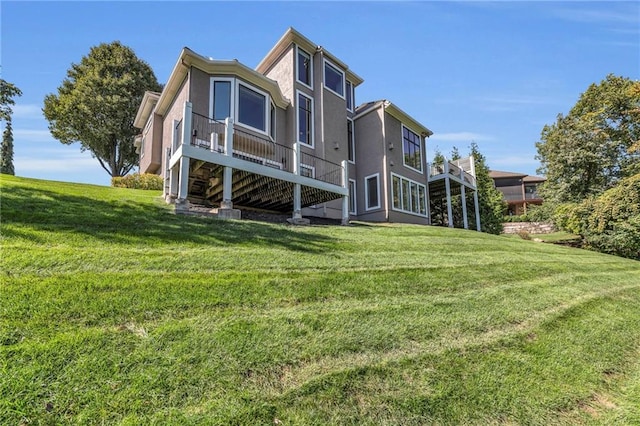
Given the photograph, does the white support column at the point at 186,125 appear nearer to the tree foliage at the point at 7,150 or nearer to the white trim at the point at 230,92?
the white trim at the point at 230,92

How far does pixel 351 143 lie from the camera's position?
55.5 ft

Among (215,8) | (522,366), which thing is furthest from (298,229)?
(215,8)

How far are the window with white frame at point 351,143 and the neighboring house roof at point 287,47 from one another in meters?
2.65

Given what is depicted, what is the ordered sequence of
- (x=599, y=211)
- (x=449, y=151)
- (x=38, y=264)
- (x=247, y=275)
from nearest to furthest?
(x=38, y=264)
(x=247, y=275)
(x=599, y=211)
(x=449, y=151)

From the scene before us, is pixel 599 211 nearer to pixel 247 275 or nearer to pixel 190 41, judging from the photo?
pixel 247 275

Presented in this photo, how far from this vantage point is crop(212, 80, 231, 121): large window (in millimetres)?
11742

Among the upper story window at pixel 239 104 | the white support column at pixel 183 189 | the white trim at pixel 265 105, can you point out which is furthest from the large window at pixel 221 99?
the white support column at pixel 183 189

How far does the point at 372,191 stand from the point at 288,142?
15.7 ft

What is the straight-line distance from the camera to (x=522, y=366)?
353 cm

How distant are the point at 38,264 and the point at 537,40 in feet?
43.8

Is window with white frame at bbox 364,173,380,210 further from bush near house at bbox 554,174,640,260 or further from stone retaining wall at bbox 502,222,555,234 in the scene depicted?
stone retaining wall at bbox 502,222,555,234

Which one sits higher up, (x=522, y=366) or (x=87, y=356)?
(x=87, y=356)

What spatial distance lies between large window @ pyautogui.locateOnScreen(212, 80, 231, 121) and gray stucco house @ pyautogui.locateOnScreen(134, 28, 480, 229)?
36 mm

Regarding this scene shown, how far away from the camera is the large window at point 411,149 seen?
17641mm
